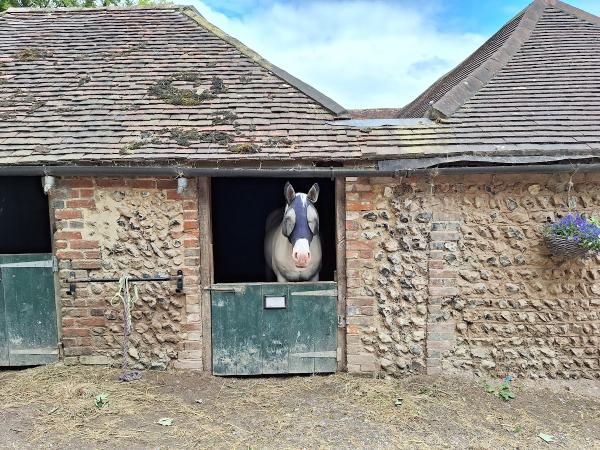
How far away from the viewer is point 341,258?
219 inches

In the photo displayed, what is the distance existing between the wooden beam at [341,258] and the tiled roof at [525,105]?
594mm

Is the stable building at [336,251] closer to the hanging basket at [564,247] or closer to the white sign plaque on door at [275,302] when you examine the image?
the white sign plaque on door at [275,302]

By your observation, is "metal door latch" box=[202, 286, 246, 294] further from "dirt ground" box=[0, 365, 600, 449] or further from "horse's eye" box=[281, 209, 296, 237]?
"dirt ground" box=[0, 365, 600, 449]

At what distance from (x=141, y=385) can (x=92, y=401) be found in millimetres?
566

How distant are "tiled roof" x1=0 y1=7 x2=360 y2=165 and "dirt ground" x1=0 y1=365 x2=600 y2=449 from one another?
2646 mm

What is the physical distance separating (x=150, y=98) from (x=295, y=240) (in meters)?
3.05

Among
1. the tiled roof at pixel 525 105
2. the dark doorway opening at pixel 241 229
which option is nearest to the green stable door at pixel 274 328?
the tiled roof at pixel 525 105

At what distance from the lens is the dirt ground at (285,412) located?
4.22 metres

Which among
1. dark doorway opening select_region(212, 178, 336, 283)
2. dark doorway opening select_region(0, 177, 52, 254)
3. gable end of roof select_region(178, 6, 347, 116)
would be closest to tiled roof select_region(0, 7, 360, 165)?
gable end of roof select_region(178, 6, 347, 116)

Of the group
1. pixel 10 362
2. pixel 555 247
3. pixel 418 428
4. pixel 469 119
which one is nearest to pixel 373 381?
pixel 418 428

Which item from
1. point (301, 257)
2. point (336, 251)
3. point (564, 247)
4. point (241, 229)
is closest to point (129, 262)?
point (301, 257)

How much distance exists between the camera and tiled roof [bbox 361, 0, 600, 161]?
532 cm

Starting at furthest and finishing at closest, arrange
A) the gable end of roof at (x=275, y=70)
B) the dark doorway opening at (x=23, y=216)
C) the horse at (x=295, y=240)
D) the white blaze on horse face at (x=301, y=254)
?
the dark doorway opening at (x=23, y=216), the gable end of roof at (x=275, y=70), the horse at (x=295, y=240), the white blaze on horse face at (x=301, y=254)

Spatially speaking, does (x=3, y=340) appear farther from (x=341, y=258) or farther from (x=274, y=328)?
(x=341, y=258)
